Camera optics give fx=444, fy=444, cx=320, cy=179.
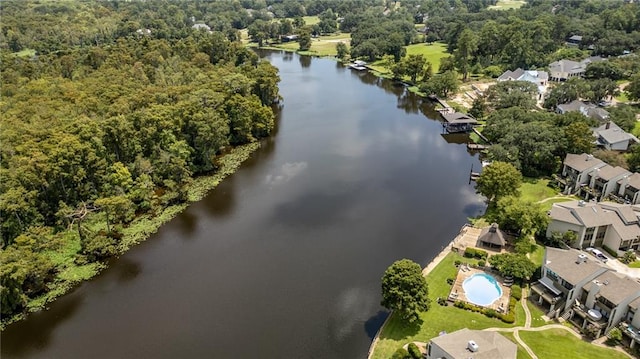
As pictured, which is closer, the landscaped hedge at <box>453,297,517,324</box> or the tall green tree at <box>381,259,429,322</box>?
the tall green tree at <box>381,259,429,322</box>

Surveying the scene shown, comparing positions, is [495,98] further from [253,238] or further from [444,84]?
[253,238]

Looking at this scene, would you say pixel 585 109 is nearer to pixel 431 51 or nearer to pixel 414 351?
pixel 414 351

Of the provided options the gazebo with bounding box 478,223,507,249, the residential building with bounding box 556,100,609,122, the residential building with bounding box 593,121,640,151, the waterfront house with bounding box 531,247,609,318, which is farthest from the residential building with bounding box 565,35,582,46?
the waterfront house with bounding box 531,247,609,318

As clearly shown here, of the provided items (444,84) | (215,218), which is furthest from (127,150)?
(444,84)

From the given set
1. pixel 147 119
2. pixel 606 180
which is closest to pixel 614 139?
pixel 606 180

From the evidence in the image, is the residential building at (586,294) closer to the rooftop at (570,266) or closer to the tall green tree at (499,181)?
the rooftop at (570,266)

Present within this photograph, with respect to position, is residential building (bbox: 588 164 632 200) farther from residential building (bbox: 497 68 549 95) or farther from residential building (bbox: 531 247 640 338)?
residential building (bbox: 497 68 549 95)
